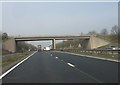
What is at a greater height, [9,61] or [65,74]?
[65,74]

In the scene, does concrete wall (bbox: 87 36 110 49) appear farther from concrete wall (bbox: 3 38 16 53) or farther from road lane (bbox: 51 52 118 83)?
road lane (bbox: 51 52 118 83)

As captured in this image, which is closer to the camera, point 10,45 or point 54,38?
point 10,45

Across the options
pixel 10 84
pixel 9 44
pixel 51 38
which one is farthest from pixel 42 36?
pixel 10 84

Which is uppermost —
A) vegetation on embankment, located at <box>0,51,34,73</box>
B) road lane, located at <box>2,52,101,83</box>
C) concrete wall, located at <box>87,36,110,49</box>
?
concrete wall, located at <box>87,36,110,49</box>

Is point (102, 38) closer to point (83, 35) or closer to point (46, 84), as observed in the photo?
point (83, 35)

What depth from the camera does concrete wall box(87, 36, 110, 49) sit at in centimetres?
11544

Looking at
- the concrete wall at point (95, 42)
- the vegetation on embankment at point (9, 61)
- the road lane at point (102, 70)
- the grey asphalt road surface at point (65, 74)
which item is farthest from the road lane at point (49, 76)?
the concrete wall at point (95, 42)

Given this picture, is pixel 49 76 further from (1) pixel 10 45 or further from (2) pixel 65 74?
(1) pixel 10 45

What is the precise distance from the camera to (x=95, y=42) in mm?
117250

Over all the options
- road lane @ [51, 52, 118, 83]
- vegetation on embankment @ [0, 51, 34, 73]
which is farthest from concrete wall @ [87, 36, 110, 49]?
road lane @ [51, 52, 118, 83]

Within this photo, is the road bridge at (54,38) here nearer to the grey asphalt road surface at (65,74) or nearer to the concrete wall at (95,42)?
the concrete wall at (95,42)

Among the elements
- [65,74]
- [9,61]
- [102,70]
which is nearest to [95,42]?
[9,61]

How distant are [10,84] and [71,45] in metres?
155

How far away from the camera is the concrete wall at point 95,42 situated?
A: 115438mm
